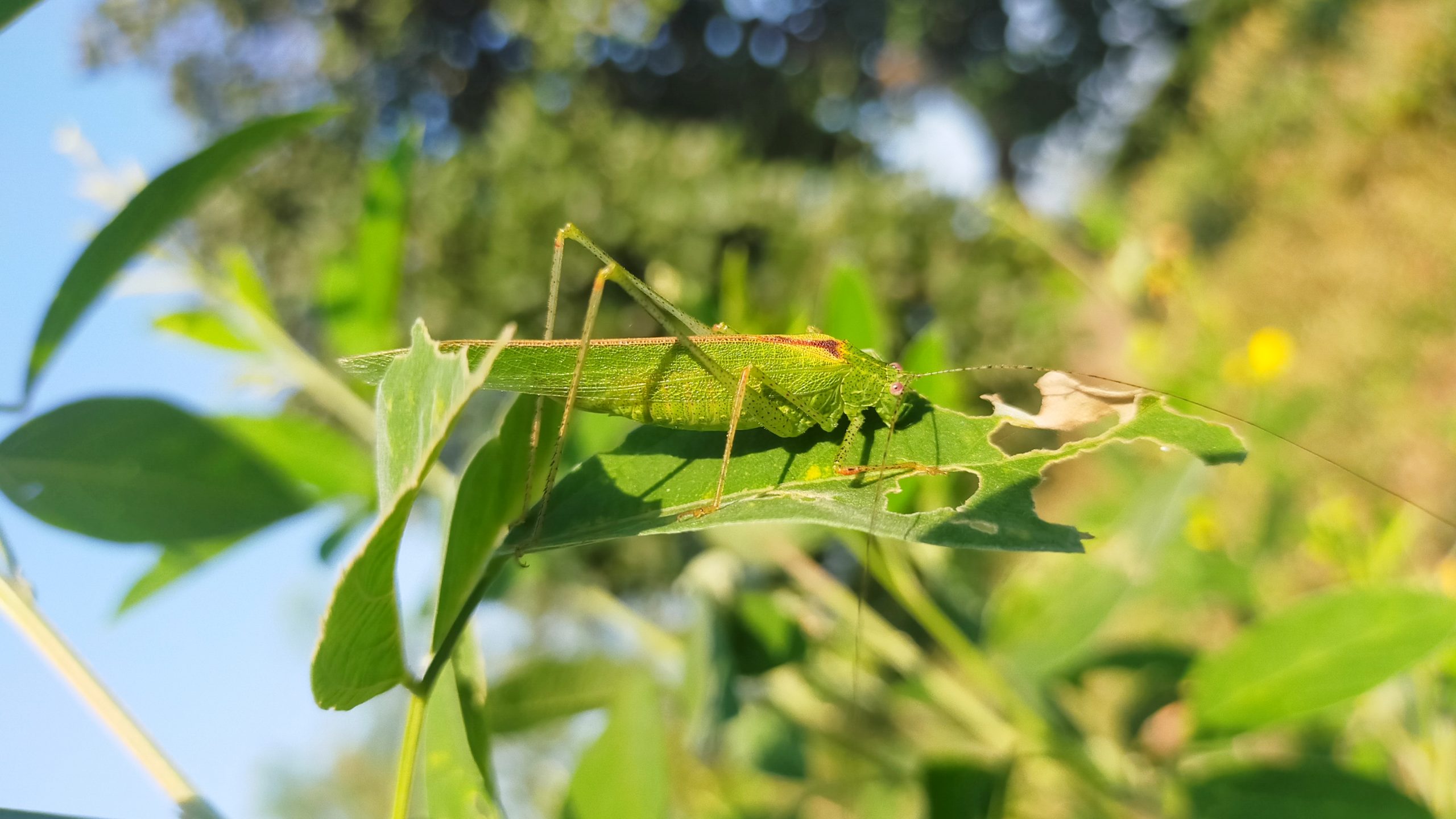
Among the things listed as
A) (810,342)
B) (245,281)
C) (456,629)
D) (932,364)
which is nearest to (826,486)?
(456,629)

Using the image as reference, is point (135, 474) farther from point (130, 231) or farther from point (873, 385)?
point (873, 385)

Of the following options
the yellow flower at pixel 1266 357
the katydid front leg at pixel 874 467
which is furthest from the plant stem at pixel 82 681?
the yellow flower at pixel 1266 357

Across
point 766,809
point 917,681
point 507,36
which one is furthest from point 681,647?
point 507,36

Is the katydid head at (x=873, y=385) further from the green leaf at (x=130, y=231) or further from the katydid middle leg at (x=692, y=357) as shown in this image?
the green leaf at (x=130, y=231)

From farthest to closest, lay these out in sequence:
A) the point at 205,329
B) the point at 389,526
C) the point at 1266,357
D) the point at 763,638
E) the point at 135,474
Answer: the point at 1266,357 → the point at 205,329 → the point at 763,638 → the point at 135,474 → the point at 389,526

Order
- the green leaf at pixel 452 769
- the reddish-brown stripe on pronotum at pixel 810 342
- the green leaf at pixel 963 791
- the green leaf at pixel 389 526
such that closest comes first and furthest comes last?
the green leaf at pixel 389 526 < the green leaf at pixel 452 769 < the green leaf at pixel 963 791 < the reddish-brown stripe on pronotum at pixel 810 342

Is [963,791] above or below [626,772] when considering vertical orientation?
below

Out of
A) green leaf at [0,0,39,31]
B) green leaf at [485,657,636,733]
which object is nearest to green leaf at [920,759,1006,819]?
green leaf at [485,657,636,733]
